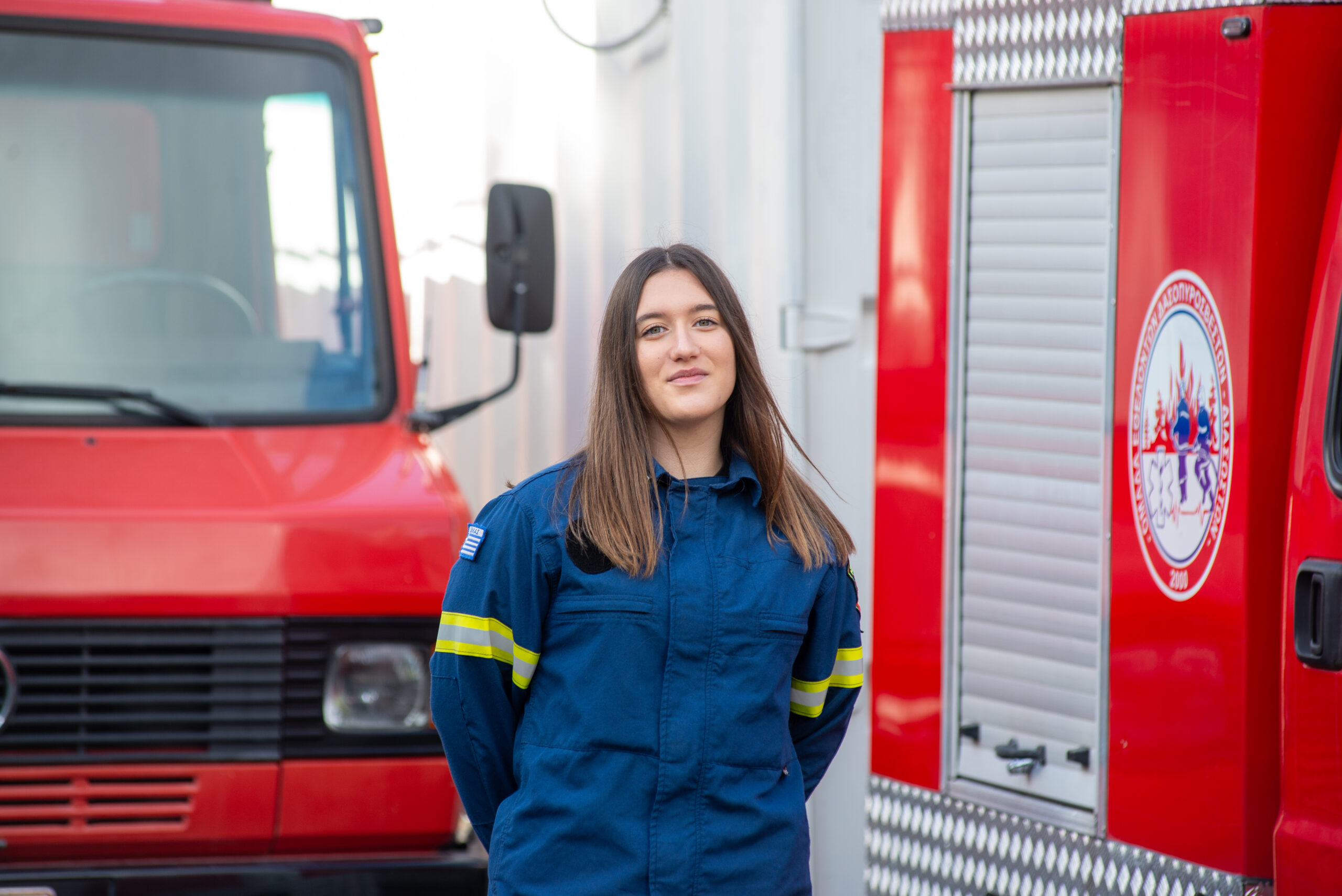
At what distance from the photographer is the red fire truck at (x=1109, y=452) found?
260 cm

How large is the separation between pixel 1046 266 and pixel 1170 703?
0.88m

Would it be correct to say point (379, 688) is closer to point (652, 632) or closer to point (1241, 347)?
point (652, 632)

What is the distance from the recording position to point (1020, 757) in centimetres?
306

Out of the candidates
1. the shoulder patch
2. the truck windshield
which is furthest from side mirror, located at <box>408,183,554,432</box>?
the shoulder patch

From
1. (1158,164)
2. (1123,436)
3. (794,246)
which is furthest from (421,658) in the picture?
(1158,164)

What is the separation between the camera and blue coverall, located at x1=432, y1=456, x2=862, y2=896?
2.20 metres

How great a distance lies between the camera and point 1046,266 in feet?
10.0

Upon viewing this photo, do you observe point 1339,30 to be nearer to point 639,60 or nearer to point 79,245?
point 639,60

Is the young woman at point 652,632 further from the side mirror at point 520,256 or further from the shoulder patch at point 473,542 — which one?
the side mirror at point 520,256

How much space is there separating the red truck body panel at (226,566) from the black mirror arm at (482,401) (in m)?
0.32

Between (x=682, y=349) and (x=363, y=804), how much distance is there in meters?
1.77

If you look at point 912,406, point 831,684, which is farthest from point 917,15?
point 831,684

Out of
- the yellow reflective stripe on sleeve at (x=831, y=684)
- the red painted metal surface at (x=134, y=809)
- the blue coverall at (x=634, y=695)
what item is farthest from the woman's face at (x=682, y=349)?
the red painted metal surface at (x=134, y=809)

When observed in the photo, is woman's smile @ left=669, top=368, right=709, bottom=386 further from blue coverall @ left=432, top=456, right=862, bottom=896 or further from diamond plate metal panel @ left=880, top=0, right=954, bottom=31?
diamond plate metal panel @ left=880, top=0, right=954, bottom=31
